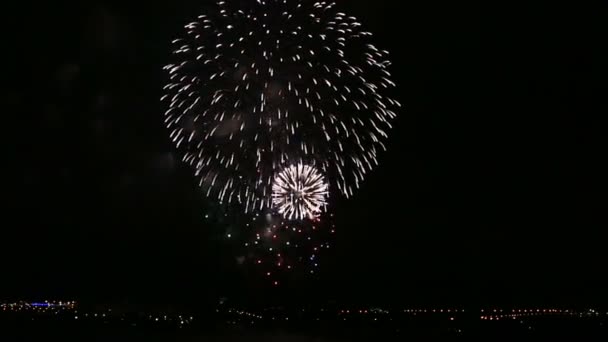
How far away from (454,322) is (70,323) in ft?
44.4

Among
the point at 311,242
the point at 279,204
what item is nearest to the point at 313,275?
the point at 311,242

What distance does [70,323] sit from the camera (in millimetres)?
24203

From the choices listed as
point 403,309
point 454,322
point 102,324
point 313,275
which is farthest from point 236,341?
point 313,275

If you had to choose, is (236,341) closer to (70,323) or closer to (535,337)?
(70,323)

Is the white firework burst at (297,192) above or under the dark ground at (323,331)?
above

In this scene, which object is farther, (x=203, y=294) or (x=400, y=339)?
(x=203, y=294)

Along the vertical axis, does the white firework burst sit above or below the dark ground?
above

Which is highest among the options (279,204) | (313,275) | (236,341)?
(279,204)

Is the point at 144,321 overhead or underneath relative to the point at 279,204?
underneath

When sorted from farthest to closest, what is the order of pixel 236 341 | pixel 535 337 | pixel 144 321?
pixel 144 321 < pixel 535 337 < pixel 236 341

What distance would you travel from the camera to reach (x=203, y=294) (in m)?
32.4

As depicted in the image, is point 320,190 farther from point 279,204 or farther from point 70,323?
point 70,323

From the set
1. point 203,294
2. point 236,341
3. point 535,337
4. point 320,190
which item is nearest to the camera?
point 236,341

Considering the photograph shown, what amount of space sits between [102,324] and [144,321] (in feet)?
5.19
